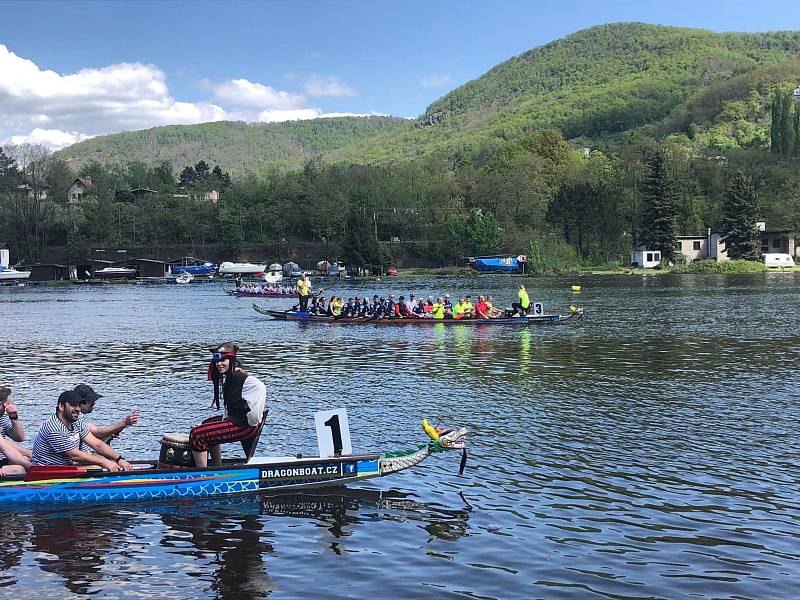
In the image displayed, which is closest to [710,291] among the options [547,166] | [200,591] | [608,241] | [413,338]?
[413,338]

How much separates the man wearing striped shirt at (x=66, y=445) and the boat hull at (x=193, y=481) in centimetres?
27

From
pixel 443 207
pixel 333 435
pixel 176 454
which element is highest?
pixel 443 207

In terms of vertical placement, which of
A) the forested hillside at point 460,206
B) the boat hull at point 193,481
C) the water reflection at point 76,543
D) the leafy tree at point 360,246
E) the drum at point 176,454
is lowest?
the water reflection at point 76,543

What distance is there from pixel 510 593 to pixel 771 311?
45.1m

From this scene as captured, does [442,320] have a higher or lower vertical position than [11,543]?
higher

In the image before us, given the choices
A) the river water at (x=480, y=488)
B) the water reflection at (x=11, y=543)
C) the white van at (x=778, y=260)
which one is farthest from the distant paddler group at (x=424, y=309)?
the white van at (x=778, y=260)

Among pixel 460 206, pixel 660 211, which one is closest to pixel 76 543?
pixel 660 211

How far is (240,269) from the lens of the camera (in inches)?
5310

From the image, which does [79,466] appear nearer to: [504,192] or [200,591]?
[200,591]

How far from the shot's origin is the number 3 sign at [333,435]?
1512 centimetres

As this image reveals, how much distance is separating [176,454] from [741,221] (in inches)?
4084

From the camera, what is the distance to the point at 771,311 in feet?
164

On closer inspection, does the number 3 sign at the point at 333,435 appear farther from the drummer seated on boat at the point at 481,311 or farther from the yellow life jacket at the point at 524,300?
the drummer seated on boat at the point at 481,311

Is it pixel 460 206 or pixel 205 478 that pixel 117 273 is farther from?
pixel 205 478
